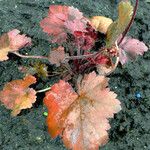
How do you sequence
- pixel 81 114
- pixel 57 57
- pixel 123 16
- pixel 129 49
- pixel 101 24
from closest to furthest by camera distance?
pixel 123 16
pixel 81 114
pixel 57 57
pixel 129 49
pixel 101 24

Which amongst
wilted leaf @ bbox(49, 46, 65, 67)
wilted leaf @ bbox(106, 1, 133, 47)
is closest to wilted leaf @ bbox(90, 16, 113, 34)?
wilted leaf @ bbox(49, 46, 65, 67)

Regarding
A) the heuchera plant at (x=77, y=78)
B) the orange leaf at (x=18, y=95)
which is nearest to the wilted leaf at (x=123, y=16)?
the heuchera plant at (x=77, y=78)

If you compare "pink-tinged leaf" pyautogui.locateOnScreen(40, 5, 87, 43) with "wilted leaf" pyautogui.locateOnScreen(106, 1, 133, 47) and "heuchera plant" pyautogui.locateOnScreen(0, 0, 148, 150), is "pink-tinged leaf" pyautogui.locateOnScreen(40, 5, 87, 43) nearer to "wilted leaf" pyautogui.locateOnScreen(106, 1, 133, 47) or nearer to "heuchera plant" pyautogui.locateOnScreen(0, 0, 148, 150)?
"heuchera plant" pyautogui.locateOnScreen(0, 0, 148, 150)

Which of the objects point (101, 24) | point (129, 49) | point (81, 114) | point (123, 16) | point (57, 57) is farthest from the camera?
point (101, 24)

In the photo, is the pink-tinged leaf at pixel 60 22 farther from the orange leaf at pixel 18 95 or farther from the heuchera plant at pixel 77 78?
the orange leaf at pixel 18 95

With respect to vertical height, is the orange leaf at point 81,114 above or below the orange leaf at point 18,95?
above

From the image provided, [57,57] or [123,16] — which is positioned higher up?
[123,16]

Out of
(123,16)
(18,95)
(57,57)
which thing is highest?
(123,16)

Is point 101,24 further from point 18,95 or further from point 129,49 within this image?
point 18,95

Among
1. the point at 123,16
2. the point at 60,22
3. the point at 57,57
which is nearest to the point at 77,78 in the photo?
the point at 57,57
